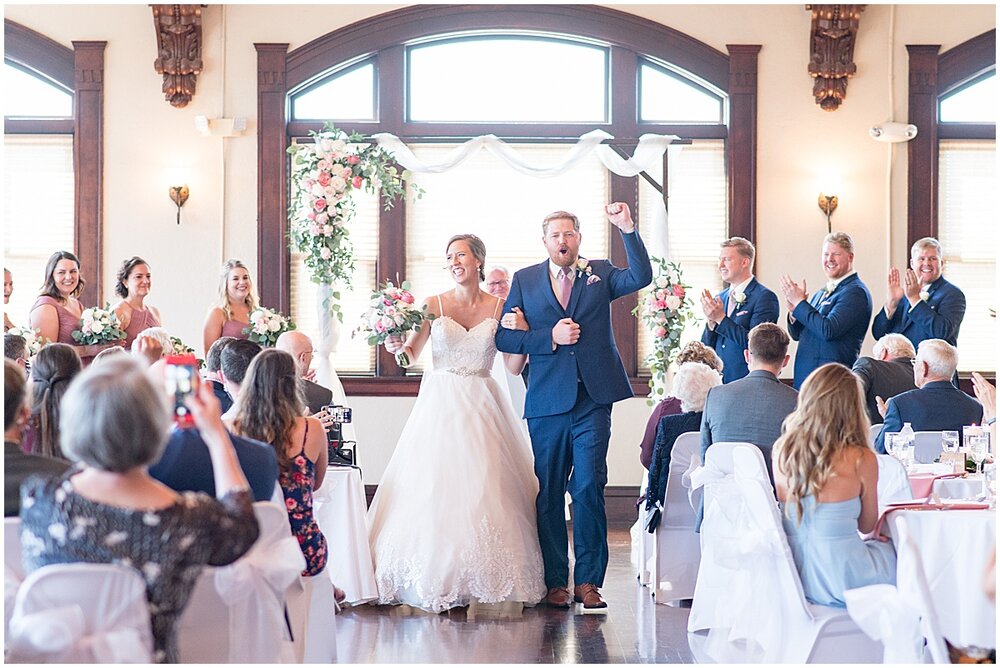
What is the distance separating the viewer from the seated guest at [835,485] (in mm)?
3723

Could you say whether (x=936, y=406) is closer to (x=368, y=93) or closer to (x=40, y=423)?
(x=40, y=423)

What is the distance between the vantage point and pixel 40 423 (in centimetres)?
382

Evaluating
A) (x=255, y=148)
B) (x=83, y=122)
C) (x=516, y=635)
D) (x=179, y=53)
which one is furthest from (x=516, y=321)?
(x=83, y=122)

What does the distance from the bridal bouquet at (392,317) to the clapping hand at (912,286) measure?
9.64ft

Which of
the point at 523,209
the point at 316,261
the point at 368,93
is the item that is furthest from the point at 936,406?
the point at 368,93

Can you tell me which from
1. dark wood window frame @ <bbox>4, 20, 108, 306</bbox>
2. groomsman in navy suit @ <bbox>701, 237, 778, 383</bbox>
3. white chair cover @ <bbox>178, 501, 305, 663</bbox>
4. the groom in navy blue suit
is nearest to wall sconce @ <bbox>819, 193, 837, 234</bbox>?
groomsman in navy suit @ <bbox>701, 237, 778, 383</bbox>

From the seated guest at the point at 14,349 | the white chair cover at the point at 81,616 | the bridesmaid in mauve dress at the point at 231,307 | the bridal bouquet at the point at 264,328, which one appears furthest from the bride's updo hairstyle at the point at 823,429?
the bridesmaid in mauve dress at the point at 231,307

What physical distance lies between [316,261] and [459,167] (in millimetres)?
2180

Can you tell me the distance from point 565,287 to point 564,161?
11.2 feet

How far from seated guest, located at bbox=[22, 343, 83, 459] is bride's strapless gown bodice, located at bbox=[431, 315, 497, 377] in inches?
86.3

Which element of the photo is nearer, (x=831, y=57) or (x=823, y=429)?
(x=823, y=429)

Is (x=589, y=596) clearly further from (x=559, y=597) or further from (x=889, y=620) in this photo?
(x=889, y=620)

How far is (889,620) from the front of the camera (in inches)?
130

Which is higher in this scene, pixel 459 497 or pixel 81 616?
pixel 81 616
